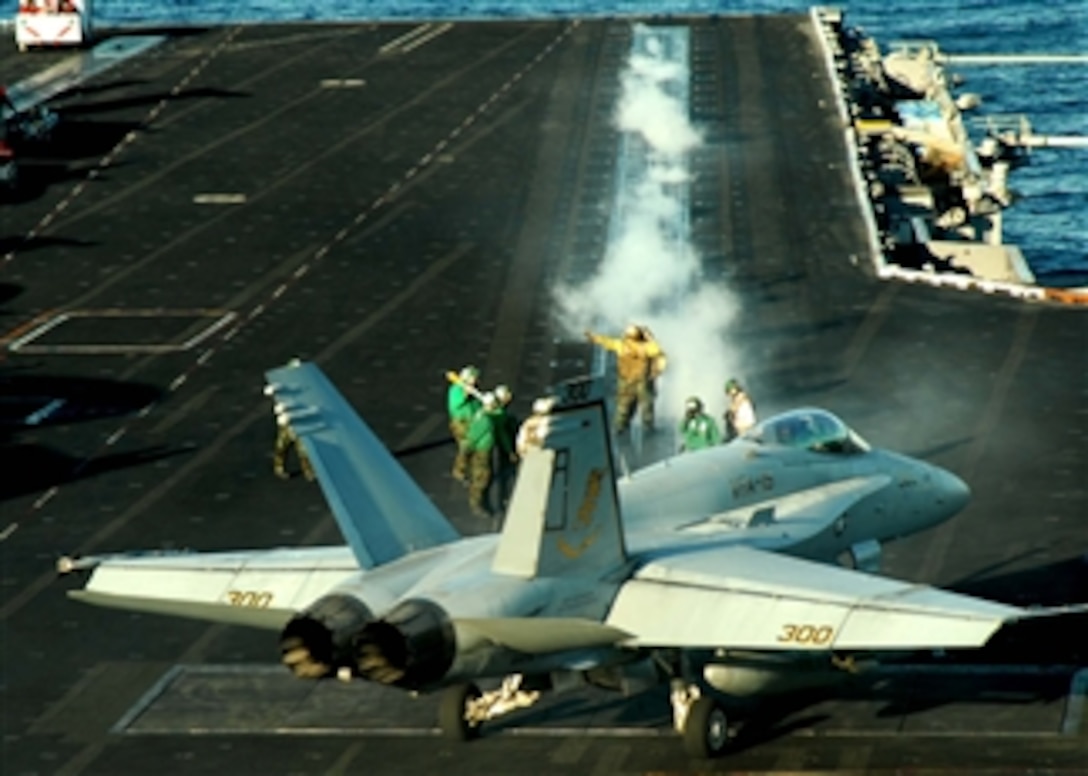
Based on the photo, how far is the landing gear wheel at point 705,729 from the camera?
30.6 meters

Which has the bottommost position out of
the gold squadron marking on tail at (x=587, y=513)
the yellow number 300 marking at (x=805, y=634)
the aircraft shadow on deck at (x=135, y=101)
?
the aircraft shadow on deck at (x=135, y=101)

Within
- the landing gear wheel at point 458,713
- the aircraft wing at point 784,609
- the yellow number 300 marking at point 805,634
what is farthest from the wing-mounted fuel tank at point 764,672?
the landing gear wheel at point 458,713

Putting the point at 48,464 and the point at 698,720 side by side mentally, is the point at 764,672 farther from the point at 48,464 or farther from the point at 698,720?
the point at 48,464

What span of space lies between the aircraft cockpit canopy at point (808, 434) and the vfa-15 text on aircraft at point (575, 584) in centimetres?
42

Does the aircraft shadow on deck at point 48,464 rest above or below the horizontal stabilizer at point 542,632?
below

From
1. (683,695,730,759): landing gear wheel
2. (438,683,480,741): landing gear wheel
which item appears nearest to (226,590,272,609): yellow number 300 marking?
(438,683,480,741): landing gear wheel

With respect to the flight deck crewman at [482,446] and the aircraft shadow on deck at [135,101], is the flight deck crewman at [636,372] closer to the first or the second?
the flight deck crewman at [482,446]

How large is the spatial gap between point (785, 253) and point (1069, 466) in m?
17.6

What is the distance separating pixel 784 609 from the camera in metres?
28.7

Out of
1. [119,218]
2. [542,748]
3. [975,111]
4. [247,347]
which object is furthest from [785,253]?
[975,111]

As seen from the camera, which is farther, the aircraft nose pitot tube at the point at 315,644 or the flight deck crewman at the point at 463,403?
the flight deck crewman at the point at 463,403

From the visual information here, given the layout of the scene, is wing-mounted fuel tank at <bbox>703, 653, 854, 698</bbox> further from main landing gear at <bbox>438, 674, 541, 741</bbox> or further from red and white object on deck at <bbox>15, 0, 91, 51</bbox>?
red and white object on deck at <bbox>15, 0, 91, 51</bbox>

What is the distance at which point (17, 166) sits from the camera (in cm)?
7269

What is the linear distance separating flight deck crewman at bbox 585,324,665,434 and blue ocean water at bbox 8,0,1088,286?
46148mm
